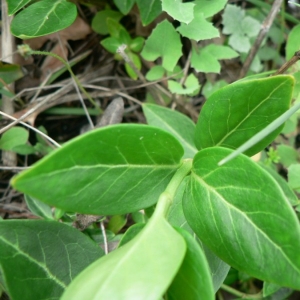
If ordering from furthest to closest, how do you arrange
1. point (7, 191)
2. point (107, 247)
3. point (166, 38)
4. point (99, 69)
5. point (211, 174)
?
1. point (99, 69)
2. point (7, 191)
3. point (166, 38)
4. point (107, 247)
5. point (211, 174)

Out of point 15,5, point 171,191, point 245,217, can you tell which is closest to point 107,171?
point 171,191

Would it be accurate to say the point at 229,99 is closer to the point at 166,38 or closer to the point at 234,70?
the point at 166,38

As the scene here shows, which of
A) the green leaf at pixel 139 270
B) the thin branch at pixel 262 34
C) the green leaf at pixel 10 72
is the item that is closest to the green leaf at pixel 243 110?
the green leaf at pixel 139 270

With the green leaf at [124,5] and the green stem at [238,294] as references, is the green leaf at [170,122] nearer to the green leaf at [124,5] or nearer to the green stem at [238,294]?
the green leaf at [124,5]

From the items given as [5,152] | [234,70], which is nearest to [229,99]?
[234,70]

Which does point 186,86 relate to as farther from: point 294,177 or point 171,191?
point 171,191
